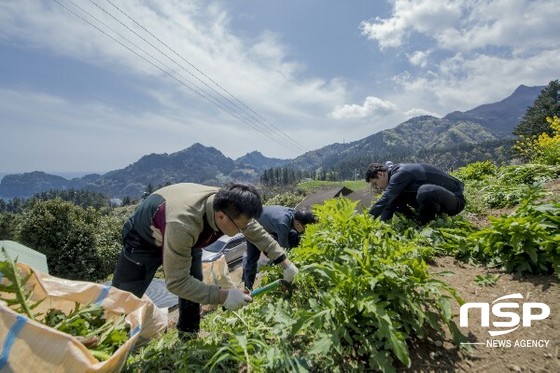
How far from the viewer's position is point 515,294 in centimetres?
329

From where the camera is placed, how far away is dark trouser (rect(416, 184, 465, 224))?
5383mm

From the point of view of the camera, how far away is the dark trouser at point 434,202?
538 cm

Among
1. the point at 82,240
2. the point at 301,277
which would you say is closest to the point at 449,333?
the point at 301,277

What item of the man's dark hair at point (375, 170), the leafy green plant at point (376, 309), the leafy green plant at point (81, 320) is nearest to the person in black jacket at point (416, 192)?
the man's dark hair at point (375, 170)

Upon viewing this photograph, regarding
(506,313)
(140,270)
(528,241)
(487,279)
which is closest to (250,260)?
(140,270)

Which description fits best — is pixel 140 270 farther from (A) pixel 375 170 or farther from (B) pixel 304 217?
(A) pixel 375 170

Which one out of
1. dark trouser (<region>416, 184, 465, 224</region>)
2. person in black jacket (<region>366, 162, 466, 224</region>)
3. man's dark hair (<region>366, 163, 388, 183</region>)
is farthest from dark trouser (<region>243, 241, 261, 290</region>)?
dark trouser (<region>416, 184, 465, 224</region>)

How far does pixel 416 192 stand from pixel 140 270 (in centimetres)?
484

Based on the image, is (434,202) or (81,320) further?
(434,202)

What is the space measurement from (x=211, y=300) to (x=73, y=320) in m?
1.18

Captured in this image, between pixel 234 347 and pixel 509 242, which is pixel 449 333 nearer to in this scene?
pixel 509 242

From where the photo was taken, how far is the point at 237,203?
3.07 metres

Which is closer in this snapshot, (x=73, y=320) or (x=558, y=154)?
(x=73, y=320)

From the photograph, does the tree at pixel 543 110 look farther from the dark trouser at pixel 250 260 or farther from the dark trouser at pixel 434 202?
the dark trouser at pixel 250 260
